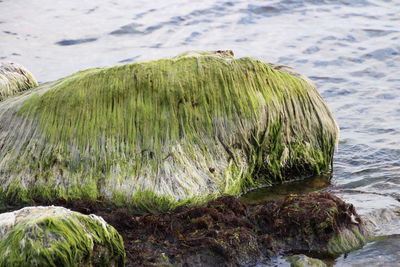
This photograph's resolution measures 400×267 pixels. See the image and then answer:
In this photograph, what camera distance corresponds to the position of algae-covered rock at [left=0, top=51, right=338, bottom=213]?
18.9ft

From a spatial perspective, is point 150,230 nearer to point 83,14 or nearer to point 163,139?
point 163,139

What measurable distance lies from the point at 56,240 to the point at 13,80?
12.7 feet

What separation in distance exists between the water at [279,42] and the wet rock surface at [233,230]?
4.53 feet

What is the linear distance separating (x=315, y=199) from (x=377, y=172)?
2064 millimetres

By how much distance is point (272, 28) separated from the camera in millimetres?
13320

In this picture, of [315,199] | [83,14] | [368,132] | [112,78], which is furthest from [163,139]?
[83,14]

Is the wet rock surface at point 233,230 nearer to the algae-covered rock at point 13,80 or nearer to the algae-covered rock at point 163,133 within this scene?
the algae-covered rock at point 163,133

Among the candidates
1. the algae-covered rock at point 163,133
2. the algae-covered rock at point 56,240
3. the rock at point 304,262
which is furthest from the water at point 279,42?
the algae-covered rock at point 56,240

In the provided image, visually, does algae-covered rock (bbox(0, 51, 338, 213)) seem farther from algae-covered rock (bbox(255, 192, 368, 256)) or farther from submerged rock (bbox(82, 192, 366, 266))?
algae-covered rock (bbox(255, 192, 368, 256))

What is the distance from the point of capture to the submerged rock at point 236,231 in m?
4.69

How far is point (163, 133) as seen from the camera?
5.96m

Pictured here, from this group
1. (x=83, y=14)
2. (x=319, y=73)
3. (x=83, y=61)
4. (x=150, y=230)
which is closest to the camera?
(x=150, y=230)

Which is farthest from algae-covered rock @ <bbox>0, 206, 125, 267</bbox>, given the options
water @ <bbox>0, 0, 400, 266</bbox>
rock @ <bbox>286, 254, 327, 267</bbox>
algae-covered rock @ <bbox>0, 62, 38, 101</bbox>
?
algae-covered rock @ <bbox>0, 62, 38, 101</bbox>

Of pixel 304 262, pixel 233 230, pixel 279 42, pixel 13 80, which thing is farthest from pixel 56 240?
pixel 279 42
